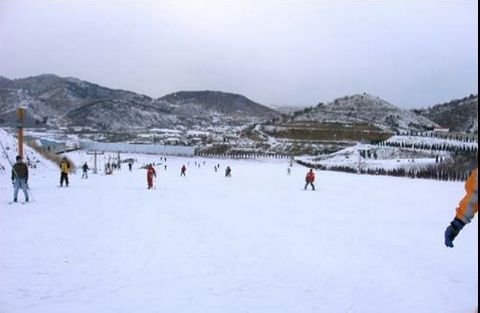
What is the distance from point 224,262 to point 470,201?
14.8 ft

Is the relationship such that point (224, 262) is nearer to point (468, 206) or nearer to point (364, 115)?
point (468, 206)

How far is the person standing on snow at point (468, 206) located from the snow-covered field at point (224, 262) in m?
1.67

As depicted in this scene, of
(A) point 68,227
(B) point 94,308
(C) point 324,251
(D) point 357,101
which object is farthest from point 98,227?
(D) point 357,101

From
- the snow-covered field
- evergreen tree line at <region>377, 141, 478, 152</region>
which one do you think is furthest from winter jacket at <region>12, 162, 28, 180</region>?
evergreen tree line at <region>377, 141, 478, 152</region>

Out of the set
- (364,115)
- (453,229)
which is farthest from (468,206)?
(364,115)

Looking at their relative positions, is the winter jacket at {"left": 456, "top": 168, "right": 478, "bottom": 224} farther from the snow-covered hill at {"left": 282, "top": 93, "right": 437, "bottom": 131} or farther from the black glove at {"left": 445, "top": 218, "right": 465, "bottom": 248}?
the snow-covered hill at {"left": 282, "top": 93, "right": 437, "bottom": 131}

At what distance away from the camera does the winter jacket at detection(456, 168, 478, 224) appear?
4367 millimetres

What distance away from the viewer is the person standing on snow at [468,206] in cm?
438

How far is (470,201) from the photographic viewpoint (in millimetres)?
4492

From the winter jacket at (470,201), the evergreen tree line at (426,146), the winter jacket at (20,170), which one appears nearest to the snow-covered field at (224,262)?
the winter jacket at (20,170)

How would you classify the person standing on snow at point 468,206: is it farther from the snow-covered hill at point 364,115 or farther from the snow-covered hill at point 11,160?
the snow-covered hill at point 364,115

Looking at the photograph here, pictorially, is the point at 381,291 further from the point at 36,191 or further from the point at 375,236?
the point at 36,191

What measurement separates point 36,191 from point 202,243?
39.6 ft

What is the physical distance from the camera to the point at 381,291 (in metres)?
6.90
